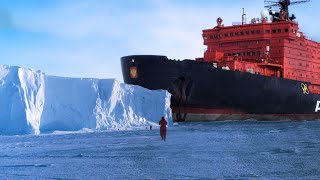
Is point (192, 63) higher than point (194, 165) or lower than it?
higher

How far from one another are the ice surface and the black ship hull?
243 inches

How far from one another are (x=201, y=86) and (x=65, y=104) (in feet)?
39.7

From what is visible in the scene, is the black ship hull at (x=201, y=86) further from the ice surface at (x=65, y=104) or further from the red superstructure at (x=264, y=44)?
the ice surface at (x=65, y=104)

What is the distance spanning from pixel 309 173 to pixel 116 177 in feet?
9.29

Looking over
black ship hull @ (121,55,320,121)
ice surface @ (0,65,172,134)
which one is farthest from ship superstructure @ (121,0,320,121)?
ice surface @ (0,65,172,134)

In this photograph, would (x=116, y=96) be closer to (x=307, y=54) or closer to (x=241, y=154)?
(x=241, y=154)

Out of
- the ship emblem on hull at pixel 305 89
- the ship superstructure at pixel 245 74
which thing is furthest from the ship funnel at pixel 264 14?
the ship emblem on hull at pixel 305 89

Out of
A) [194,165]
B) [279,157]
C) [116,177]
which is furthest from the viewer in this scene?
[279,157]

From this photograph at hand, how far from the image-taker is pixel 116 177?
7.31 meters

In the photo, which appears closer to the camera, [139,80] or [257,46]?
[139,80]

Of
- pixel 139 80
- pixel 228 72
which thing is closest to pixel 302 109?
pixel 228 72

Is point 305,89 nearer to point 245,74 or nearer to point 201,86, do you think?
point 245,74

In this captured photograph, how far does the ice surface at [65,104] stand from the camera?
17859 mm

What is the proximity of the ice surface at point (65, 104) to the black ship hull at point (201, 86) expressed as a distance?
6.18 meters
